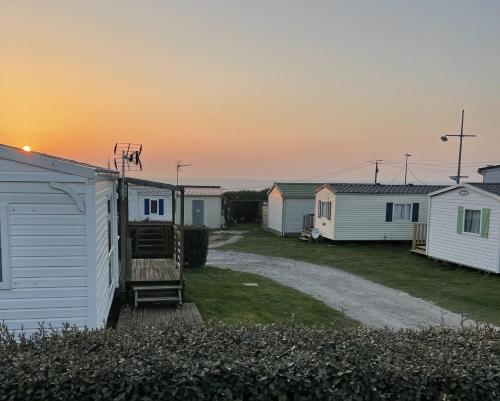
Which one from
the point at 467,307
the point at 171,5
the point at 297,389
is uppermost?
the point at 171,5

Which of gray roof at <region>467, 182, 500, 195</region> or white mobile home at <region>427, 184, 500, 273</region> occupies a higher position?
gray roof at <region>467, 182, 500, 195</region>

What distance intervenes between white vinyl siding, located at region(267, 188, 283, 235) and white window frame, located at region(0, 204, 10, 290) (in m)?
20.5

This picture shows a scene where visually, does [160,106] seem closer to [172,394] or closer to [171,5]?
[171,5]

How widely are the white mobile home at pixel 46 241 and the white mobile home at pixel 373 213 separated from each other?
56.4 ft

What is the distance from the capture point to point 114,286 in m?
9.48

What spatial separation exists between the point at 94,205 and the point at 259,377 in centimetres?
386

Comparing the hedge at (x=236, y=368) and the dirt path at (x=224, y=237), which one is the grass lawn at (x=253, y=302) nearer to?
the hedge at (x=236, y=368)

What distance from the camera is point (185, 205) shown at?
91.0 ft

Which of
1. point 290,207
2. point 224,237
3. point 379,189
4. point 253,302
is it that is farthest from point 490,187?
point 224,237

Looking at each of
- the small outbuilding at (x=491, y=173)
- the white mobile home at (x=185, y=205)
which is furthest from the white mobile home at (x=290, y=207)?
the small outbuilding at (x=491, y=173)

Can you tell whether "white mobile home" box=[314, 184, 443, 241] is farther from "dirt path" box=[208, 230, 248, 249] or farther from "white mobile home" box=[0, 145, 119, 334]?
"white mobile home" box=[0, 145, 119, 334]

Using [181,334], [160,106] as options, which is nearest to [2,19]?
[160,106]

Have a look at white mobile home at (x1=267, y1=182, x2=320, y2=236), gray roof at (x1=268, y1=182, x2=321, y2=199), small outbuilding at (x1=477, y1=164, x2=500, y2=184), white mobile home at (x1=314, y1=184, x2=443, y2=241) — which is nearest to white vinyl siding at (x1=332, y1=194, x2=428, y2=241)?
white mobile home at (x1=314, y1=184, x2=443, y2=241)

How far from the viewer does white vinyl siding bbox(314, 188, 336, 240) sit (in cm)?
2200
